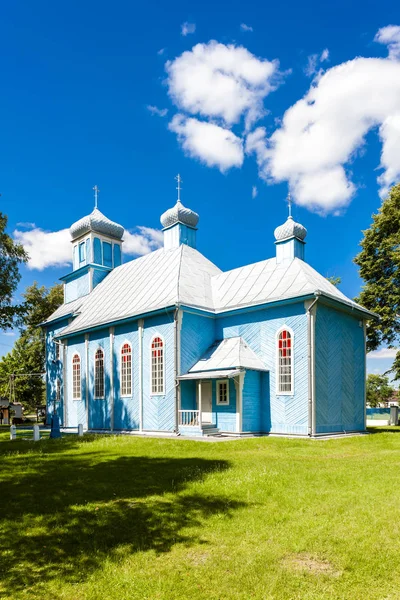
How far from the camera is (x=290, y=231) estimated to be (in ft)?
68.2

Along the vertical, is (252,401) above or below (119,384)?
below

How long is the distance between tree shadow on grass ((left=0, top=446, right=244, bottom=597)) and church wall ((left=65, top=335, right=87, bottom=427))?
47.5ft

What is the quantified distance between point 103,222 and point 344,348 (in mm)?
16934

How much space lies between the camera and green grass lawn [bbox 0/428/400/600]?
15.3 ft

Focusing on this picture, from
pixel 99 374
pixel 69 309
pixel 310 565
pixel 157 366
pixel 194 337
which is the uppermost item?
pixel 69 309

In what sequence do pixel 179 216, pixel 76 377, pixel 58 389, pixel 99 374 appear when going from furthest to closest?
pixel 58 389 → pixel 76 377 → pixel 179 216 → pixel 99 374

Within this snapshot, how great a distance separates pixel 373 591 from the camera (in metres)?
4.49

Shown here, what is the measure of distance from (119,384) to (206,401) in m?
4.69

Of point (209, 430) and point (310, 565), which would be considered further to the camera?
point (209, 430)

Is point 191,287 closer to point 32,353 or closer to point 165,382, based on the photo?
point 165,382

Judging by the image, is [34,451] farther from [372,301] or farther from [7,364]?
[7,364]

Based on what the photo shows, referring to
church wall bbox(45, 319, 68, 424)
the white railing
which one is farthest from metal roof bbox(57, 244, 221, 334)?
the white railing

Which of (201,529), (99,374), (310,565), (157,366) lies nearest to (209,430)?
(157,366)

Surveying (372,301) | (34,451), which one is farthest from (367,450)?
(372,301)
